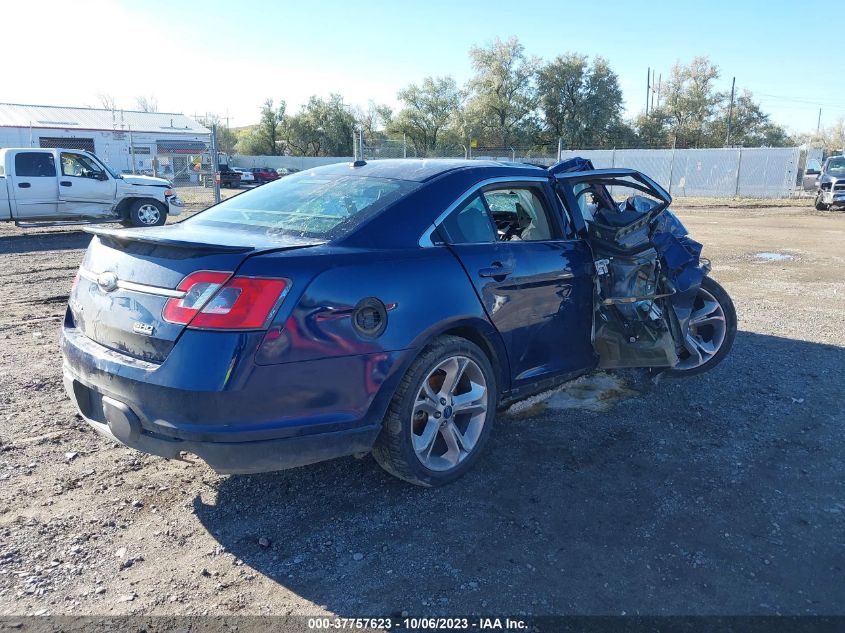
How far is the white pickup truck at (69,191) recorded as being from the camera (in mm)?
13727

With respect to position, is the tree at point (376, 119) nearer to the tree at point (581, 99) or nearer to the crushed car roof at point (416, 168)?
the tree at point (581, 99)

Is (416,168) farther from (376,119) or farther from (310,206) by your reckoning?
(376,119)

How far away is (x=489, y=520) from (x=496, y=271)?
1.34 m

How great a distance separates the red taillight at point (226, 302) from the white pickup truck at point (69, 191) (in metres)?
13.6

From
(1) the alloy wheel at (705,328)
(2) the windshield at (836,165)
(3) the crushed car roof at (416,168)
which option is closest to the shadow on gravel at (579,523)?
(1) the alloy wheel at (705,328)

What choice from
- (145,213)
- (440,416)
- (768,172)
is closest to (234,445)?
(440,416)

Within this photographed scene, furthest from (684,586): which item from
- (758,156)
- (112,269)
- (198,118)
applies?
(198,118)

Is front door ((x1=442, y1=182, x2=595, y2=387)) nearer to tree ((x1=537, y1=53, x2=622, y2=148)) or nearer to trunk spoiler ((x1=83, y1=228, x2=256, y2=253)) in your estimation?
trunk spoiler ((x1=83, y1=228, x2=256, y2=253))

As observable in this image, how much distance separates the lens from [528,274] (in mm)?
3779

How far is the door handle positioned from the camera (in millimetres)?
3521

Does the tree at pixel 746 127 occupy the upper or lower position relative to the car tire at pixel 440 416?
upper

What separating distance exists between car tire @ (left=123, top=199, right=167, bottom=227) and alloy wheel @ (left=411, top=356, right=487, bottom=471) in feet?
44.1

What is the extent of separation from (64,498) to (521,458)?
2.48 metres

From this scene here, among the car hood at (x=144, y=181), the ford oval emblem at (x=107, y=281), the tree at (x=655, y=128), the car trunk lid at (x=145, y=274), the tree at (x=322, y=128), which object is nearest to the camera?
the car trunk lid at (x=145, y=274)
